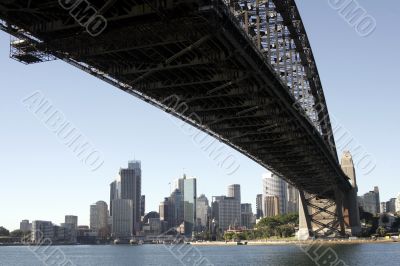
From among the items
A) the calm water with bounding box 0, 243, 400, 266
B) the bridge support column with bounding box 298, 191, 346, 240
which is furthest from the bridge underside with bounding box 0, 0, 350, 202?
the bridge support column with bounding box 298, 191, 346, 240

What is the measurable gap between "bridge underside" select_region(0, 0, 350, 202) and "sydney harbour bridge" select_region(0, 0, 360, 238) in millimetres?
52

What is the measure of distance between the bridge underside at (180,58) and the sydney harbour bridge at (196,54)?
0.05 metres

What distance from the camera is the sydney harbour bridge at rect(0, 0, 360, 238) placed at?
24.0m

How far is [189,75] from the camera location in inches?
1332

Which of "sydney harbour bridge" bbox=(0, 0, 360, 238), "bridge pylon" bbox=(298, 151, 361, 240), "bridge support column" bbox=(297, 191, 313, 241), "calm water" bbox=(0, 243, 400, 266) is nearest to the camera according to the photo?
"sydney harbour bridge" bbox=(0, 0, 360, 238)

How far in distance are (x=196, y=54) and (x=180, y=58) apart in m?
1.25

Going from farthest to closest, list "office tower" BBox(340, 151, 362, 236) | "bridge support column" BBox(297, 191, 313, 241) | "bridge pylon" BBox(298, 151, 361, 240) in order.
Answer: "bridge support column" BBox(297, 191, 313, 241)
"bridge pylon" BBox(298, 151, 361, 240)
"office tower" BBox(340, 151, 362, 236)

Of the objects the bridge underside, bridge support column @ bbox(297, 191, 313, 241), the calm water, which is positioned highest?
the bridge underside

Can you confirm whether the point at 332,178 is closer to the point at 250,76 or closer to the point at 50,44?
the point at 250,76

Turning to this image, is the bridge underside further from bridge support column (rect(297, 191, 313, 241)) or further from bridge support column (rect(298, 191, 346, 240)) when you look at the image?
bridge support column (rect(298, 191, 346, 240))

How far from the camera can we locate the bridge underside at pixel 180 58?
79.6ft

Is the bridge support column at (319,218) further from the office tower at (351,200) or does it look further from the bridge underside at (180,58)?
the bridge underside at (180,58)

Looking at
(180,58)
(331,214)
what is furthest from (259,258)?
(331,214)

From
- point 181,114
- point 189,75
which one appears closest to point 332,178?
point 181,114
